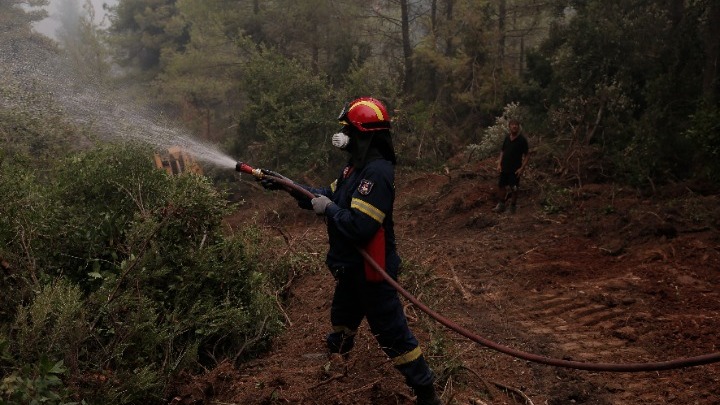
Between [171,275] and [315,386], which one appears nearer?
[315,386]

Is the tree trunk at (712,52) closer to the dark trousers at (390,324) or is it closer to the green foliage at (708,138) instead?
the green foliage at (708,138)

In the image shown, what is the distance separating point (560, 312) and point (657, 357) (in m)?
1.33

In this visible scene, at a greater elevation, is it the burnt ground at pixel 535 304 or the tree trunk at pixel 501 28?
the tree trunk at pixel 501 28

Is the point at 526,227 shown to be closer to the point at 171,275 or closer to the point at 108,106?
the point at 171,275

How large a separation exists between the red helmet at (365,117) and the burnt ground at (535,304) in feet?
5.72

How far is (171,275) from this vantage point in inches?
181

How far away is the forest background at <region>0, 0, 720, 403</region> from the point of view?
3.87 meters

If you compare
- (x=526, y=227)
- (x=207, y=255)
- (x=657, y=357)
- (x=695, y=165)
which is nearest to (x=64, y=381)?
(x=207, y=255)

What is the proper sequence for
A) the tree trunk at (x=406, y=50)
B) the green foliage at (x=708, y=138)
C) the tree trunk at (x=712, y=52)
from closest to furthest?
1. the green foliage at (x=708, y=138)
2. the tree trunk at (x=712, y=52)
3. the tree trunk at (x=406, y=50)

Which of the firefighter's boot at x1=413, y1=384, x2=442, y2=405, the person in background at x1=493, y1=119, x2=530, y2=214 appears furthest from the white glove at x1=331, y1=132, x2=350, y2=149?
the person in background at x1=493, y1=119, x2=530, y2=214

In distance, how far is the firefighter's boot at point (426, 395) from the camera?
3.73 metres

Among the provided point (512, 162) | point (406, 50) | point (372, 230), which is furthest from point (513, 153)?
point (406, 50)

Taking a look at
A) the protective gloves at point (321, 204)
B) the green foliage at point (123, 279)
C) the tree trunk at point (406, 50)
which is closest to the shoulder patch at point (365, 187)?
the protective gloves at point (321, 204)

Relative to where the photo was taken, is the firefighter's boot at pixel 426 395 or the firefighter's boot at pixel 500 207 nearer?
the firefighter's boot at pixel 426 395
